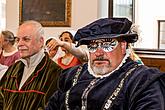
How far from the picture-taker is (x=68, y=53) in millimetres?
4176

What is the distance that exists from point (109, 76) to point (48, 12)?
4.23 meters

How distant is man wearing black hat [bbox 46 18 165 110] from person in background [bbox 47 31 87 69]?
1.12 meters

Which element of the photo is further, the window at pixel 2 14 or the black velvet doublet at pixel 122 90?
the window at pixel 2 14

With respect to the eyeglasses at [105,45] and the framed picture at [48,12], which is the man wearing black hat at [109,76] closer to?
the eyeglasses at [105,45]

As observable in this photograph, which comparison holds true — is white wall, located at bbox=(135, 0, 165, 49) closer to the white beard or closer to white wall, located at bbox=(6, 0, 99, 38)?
white wall, located at bbox=(6, 0, 99, 38)

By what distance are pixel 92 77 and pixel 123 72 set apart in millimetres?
192

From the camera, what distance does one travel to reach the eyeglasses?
213 centimetres

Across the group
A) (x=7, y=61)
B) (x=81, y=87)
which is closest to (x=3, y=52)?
(x=7, y=61)

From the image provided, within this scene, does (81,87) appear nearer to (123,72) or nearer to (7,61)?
(123,72)

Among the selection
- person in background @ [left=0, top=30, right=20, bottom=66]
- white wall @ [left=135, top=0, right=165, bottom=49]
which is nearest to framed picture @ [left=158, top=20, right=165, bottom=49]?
white wall @ [left=135, top=0, right=165, bottom=49]

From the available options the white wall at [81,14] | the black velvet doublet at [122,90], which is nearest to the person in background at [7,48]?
the white wall at [81,14]

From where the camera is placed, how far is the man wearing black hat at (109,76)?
1.97 m

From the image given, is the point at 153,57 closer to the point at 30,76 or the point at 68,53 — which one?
the point at 68,53

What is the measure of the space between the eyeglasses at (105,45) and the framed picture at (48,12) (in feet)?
12.6
